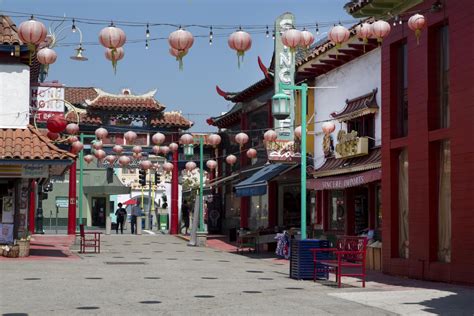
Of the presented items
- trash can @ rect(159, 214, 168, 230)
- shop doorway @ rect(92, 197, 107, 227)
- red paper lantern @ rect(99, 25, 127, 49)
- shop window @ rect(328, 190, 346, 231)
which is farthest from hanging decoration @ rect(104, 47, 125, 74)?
shop doorway @ rect(92, 197, 107, 227)

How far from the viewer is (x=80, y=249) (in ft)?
104

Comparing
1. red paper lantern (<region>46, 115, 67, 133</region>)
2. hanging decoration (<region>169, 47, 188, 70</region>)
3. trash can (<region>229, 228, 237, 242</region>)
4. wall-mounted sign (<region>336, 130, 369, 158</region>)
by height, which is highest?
hanging decoration (<region>169, 47, 188, 70</region>)

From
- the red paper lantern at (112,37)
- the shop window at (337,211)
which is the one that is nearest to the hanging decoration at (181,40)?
the red paper lantern at (112,37)

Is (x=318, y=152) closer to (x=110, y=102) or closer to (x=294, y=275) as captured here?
(x=294, y=275)

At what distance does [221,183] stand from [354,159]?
21.2 meters

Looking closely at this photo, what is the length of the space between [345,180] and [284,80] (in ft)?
25.1

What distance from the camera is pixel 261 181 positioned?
111 ft

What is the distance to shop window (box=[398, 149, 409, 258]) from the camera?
2214 centimetres

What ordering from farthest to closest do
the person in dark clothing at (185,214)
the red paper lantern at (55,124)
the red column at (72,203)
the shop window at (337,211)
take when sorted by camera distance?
the person in dark clothing at (185,214)
the red column at (72,203)
the shop window at (337,211)
the red paper lantern at (55,124)

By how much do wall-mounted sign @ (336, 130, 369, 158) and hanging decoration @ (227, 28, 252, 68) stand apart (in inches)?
383

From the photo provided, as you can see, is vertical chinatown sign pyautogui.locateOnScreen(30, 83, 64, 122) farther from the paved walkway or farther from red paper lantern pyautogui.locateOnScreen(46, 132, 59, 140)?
the paved walkway

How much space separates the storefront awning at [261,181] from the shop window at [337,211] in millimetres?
3470

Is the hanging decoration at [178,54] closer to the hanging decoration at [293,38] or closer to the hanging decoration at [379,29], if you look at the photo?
the hanging decoration at [293,38]

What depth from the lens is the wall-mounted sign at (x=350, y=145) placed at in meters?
26.3
